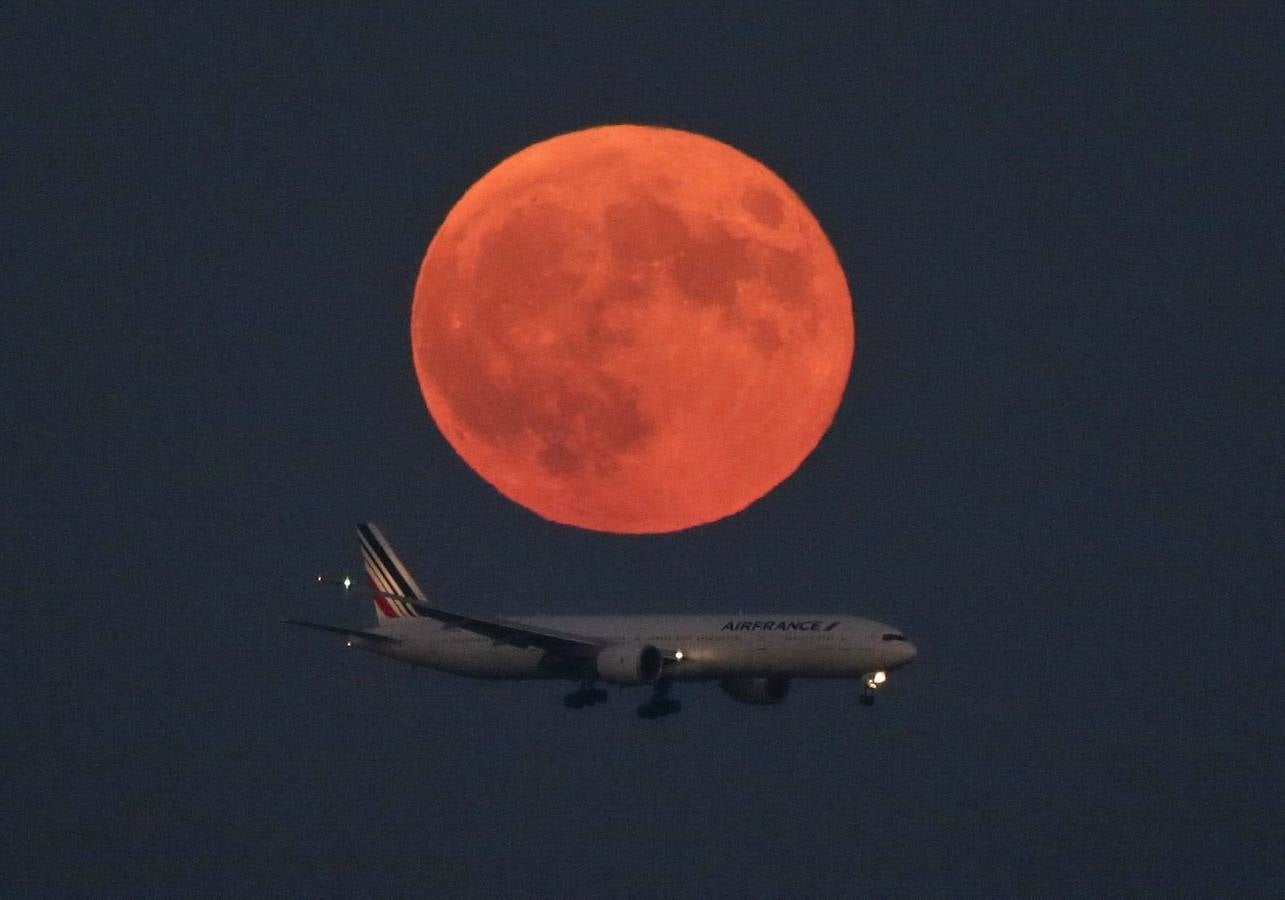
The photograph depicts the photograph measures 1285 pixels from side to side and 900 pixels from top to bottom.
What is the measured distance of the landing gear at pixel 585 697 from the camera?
117 metres

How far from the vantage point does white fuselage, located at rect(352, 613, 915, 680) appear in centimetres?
10862

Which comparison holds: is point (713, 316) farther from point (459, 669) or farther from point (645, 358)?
point (459, 669)

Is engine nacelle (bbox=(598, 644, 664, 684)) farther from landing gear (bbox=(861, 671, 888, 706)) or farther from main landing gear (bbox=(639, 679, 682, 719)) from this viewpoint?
landing gear (bbox=(861, 671, 888, 706))

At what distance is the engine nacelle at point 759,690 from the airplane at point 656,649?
5 cm

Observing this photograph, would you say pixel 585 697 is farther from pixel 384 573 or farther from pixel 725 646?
pixel 384 573

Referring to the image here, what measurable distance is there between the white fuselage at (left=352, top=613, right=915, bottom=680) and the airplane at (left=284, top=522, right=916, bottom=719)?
5cm

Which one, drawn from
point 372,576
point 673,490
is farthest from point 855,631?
point 372,576

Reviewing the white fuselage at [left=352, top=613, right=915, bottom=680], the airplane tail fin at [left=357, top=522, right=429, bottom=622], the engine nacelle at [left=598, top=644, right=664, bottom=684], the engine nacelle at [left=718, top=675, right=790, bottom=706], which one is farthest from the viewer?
the airplane tail fin at [left=357, top=522, right=429, bottom=622]

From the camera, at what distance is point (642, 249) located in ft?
306

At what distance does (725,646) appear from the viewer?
112m

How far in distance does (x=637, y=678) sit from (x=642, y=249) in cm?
2531

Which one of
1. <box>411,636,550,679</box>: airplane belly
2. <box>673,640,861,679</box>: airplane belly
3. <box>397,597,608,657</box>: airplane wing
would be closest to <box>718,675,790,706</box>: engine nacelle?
<box>673,640,861,679</box>: airplane belly

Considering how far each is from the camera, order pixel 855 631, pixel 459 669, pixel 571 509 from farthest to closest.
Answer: pixel 459 669, pixel 855 631, pixel 571 509

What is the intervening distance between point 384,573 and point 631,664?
27.4 metres
